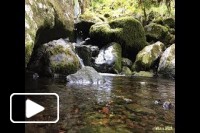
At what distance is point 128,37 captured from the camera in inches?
461

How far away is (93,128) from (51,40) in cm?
547

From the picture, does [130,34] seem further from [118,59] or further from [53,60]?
[53,60]

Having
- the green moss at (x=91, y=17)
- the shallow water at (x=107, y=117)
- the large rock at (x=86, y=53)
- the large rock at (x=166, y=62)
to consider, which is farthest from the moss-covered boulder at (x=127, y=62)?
the shallow water at (x=107, y=117)

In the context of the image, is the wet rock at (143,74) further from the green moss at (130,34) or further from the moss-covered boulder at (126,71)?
the green moss at (130,34)

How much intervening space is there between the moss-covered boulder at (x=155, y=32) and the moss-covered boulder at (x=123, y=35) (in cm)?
66

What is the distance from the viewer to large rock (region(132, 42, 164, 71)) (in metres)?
10.3

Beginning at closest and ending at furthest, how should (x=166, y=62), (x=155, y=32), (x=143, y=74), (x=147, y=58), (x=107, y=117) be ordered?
(x=107, y=117)
(x=166, y=62)
(x=143, y=74)
(x=147, y=58)
(x=155, y=32)

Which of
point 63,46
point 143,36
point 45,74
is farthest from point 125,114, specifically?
point 143,36

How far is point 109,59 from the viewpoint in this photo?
1031cm

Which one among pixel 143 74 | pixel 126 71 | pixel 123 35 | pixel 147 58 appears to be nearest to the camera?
pixel 143 74

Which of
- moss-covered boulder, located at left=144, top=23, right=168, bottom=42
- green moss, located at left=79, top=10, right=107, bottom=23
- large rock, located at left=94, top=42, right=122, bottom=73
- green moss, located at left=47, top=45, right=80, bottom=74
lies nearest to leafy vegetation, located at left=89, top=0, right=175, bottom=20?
green moss, located at left=79, top=10, right=107, bottom=23

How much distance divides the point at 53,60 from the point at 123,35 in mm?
4854

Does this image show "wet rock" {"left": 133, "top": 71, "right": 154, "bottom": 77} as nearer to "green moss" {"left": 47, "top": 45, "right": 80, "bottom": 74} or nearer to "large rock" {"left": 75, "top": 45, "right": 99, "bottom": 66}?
"large rock" {"left": 75, "top": 45, "right": 99, "bottom": 66}

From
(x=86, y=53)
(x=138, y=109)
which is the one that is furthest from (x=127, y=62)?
(x=138, y=109)
